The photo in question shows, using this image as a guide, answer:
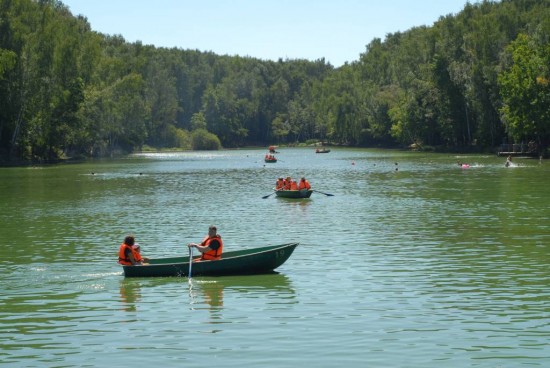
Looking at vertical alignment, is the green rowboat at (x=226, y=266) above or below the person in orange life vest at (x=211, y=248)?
below

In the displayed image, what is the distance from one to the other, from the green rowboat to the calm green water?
40cm

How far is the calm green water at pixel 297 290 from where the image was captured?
66.2ft

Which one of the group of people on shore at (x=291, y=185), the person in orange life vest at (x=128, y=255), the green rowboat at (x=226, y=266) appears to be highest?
the group of people on shore at (x=291, y=185)

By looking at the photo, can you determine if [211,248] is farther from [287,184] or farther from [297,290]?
[287,184]

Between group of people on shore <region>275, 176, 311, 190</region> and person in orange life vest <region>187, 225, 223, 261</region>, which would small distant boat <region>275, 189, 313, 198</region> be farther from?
person in orange life vest <region>187, 225, 223, 261</region>

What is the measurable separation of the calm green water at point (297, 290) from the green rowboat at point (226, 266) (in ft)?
1.30

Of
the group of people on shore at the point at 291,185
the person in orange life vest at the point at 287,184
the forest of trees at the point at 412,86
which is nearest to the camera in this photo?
the group of people on shore at the point at 291,185

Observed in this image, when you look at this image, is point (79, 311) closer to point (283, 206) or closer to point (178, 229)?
point (178, 229)

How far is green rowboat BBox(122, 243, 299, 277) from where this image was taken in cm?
2997

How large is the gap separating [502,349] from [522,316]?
3.61m

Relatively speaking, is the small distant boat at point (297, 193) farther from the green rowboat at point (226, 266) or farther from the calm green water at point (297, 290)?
the green rowboat at point (226, 266)

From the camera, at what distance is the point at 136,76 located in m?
176

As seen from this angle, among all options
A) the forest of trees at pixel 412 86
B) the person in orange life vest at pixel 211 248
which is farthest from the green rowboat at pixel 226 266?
the forest of trees at pixel 412 86

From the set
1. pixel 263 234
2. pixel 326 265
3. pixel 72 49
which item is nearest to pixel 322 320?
pixel 326 265
